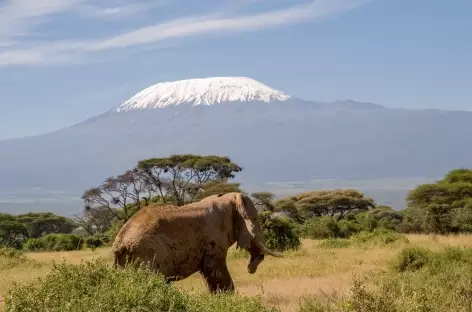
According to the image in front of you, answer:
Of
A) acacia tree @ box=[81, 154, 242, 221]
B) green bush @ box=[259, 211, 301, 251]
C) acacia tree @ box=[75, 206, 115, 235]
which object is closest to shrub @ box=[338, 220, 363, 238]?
green bush @ box=[259, 211, 301, 251]

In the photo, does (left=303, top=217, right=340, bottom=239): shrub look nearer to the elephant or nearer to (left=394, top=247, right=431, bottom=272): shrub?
(left=394, top=247, right=431, bottom=272): shrub

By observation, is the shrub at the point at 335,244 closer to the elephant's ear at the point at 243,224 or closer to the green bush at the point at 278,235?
the green bush at the point at 278,235

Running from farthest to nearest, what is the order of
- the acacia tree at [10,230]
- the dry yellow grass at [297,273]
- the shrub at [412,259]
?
the acacia tree at [10,230]
the shrub at [412,259]
the dry yellow grass at [297,273]

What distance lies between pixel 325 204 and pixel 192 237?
4886cm

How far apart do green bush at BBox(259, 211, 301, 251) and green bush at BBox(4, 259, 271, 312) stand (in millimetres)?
17055

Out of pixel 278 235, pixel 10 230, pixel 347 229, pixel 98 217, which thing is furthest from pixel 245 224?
pixel 98 217

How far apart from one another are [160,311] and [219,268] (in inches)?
152

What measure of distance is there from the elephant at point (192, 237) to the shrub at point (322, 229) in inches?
973

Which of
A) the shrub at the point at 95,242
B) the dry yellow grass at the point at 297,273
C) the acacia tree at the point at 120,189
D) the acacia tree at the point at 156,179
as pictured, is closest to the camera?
the dry yellow grass at the point at 297,273

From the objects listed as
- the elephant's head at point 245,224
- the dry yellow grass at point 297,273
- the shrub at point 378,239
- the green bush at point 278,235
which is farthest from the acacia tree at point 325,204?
the elephant's head at point 245,224

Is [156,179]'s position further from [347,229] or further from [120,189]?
[347,229]

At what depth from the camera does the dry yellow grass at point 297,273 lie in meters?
12.0

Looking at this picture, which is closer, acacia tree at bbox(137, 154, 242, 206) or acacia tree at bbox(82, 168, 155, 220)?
acacia tree at bbox(82, 168, 155, 220)

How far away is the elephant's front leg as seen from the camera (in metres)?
10.6
